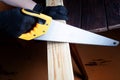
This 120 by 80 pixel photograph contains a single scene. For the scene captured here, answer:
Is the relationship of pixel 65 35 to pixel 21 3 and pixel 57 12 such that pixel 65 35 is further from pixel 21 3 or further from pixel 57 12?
pixel 21 3

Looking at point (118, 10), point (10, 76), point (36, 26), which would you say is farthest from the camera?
point (10, 76)

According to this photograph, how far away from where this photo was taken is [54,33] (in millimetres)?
508

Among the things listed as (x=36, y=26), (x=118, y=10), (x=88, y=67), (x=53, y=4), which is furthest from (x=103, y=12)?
(x=88, y=67)

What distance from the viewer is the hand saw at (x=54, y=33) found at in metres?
0.48

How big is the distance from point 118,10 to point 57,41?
1.24 feet

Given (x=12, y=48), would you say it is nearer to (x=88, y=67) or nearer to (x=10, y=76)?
(x=10, y=76)

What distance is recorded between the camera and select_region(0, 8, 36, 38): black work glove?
469mm

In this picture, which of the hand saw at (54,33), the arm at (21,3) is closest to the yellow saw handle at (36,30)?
the hand saw at (54,33)

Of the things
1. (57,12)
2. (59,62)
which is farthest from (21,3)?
(59,62)

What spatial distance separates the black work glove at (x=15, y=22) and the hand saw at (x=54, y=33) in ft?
0.04

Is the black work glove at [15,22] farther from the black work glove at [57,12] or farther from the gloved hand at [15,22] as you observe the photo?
the black work glove at [57,12]

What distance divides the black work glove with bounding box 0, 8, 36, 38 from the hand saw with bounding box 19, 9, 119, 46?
1 centimetres

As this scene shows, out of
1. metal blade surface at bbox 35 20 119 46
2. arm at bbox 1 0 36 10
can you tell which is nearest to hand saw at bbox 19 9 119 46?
metal blade surface at bbox 35 20 119 46

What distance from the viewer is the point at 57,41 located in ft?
1.69
